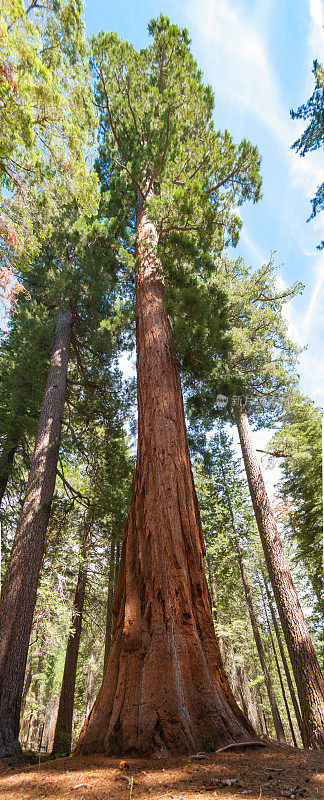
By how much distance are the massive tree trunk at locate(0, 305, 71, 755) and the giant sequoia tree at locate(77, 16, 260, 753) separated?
11.0ft

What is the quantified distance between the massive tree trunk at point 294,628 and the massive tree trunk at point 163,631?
198 inches

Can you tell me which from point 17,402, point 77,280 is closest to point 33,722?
point 17,402

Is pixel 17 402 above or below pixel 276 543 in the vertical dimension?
above

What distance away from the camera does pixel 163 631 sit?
2.47m

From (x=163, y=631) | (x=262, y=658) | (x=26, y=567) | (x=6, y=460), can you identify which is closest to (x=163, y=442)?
(x=163, y=631)

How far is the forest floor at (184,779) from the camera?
57.9 inches

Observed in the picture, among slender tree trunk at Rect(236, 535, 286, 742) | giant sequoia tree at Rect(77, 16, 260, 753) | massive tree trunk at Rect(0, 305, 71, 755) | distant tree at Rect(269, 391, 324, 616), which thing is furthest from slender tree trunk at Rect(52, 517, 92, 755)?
slender tree trunk at Rect(236, 535, 286, 742)

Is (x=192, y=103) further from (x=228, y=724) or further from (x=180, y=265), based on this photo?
(x=228, y=724)

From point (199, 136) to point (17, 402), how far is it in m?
7.43

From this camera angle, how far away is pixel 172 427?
3688 mm

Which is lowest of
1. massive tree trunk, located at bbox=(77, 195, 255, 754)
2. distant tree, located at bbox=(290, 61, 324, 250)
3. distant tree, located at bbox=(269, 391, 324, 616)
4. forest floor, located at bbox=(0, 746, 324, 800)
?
forest floor, located at bbox=(0, 746, 324, 800)

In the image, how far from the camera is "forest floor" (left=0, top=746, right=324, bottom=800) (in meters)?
1.47

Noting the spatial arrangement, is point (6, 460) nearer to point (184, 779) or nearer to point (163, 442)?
point (163, 442)

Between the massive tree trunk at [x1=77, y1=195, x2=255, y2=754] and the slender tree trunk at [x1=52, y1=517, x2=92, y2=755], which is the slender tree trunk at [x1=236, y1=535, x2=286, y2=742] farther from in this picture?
the massive tree trunk at [x1=77, y1=195, x2=255, y2=754]
